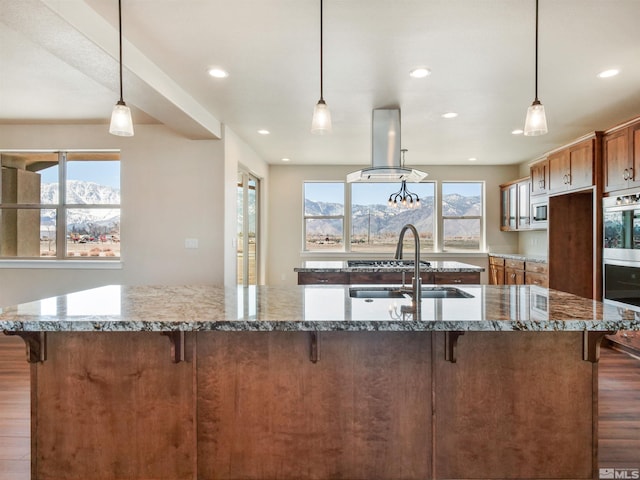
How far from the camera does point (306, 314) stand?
1.64 metres

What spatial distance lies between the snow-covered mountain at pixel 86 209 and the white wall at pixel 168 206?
415 millimetres

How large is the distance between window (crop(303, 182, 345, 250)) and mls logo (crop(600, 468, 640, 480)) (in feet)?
18.1

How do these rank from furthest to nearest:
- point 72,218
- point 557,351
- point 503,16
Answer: point 72,218 → point 503,16 → point 557,351

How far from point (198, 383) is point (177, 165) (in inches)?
129

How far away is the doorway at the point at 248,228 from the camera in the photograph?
558 centimetres

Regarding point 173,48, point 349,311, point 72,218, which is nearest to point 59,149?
point 72,218

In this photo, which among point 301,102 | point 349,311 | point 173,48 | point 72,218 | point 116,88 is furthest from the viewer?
point 72,218

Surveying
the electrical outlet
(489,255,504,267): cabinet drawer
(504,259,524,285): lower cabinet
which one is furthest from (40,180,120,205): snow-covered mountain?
(489,255,504,267): cabinet drawer

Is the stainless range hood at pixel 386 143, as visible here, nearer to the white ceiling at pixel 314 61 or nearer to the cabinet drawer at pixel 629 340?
the white ceiling at pixel 314 61

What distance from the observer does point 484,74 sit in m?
3.09

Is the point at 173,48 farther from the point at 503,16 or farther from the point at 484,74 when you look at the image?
the point at 484,74

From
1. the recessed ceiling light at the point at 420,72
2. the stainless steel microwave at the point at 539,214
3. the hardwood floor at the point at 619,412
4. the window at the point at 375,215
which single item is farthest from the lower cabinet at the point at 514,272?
the recessed ceiling light at the point at 420,72

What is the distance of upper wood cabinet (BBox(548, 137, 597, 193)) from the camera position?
4.12 meters

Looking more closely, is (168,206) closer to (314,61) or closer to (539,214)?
(314,61)
